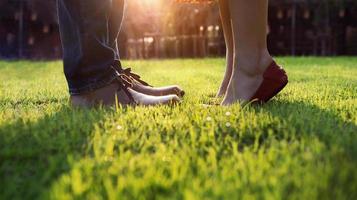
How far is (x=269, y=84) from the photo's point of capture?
2.14 meters

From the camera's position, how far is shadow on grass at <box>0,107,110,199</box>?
3.53ft

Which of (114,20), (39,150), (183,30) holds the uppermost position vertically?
(183,30)

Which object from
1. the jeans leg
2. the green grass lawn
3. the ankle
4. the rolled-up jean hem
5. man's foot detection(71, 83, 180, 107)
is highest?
the jeans leg

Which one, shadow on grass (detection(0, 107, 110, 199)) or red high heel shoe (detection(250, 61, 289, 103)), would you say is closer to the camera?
shadow on grass (detection(0, 107, 110, 199))

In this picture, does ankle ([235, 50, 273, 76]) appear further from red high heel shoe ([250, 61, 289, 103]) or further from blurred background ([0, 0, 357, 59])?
blurred background ([0, 0, 357, 59])

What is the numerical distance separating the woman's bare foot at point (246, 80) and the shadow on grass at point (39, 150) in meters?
0.56

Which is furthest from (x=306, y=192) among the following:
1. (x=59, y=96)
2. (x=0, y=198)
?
(x=59, y=96)

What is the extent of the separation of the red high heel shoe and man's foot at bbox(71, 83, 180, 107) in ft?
1.05

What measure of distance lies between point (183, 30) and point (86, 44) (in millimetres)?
10636

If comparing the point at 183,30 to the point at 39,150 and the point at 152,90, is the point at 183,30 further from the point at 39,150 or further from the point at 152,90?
the point at 39,150

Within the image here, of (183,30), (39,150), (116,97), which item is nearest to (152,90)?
(116,97)

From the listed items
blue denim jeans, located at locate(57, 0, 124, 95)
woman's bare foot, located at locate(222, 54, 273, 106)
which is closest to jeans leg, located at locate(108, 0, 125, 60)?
blue denim jeans, located at locate(57, 0, 124, 95)

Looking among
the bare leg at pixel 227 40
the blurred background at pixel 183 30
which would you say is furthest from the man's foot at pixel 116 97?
the blurred background at pixel 183 30

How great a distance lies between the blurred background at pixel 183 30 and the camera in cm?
1241
